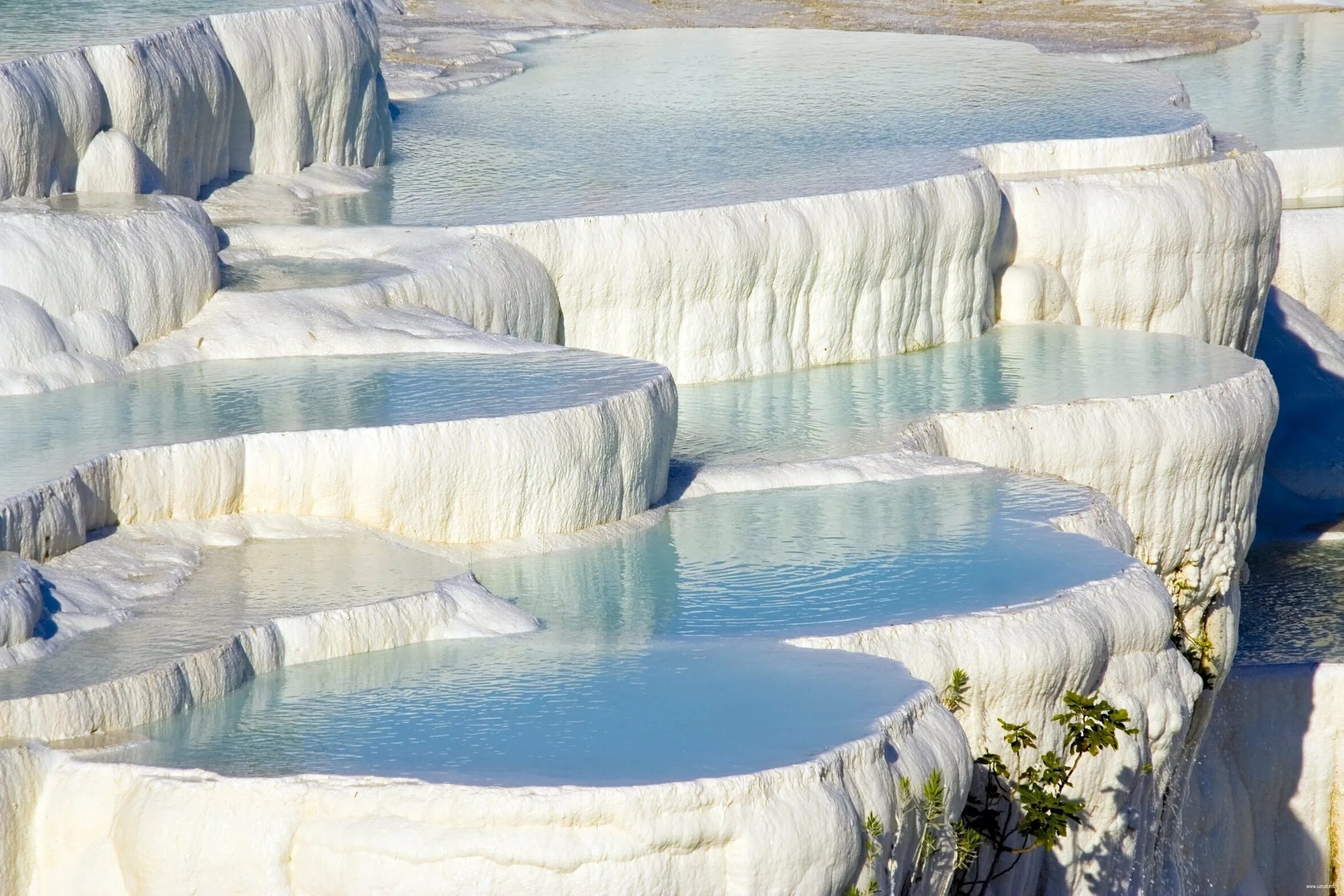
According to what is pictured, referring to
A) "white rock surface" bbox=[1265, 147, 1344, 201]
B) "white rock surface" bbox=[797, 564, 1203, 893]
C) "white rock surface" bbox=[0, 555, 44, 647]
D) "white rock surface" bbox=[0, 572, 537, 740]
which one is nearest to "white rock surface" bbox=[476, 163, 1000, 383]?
"white rock surface" bbox=[797, 564, 1203, 893]

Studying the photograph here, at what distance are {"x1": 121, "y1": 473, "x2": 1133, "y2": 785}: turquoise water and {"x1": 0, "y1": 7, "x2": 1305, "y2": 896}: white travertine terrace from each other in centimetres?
15

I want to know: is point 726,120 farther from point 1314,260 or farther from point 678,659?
point 678,659

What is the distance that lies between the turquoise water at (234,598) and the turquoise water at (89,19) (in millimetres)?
3876

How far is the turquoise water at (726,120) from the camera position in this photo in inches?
474

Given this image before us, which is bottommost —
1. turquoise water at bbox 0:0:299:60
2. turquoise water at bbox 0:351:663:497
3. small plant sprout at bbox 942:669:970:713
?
small plant sprout at bbox 942:669:970:713

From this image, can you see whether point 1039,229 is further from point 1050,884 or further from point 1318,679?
point 1050,884

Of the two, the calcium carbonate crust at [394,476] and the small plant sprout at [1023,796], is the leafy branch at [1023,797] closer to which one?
the small plant sprout at [1023,796]

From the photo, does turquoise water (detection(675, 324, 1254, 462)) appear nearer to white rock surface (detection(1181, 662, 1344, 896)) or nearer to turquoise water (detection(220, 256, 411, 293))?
Result: turquoise water (detection(220, 256, 411, 293))

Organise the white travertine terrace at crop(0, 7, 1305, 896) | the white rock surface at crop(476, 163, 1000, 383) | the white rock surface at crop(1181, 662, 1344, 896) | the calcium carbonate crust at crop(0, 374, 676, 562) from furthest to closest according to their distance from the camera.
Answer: the white rock surface at crop(1181, 662, 1344, 896) → the white rock surface at crop(476, 163, 1000, 383) → the calcium carbonate crust at crop(0, 374, 676, 562) → the white travertine terrace at crop(0, 7, 1305, 896)

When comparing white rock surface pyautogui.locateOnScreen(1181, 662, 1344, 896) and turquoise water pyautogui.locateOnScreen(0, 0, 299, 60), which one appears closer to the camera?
turquoise water pyautogui.locateOnScreen(0, 0, 299, 60)

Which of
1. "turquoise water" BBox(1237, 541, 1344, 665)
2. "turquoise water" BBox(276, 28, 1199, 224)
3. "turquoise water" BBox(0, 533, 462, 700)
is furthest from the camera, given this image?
"turquoise water" BBox(1237, 541, 1344, 665)

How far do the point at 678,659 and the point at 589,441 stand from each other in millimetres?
1676

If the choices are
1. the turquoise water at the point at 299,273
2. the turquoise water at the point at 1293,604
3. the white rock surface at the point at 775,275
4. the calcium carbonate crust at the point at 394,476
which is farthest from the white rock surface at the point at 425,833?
the turquoise water at the point at 1293,604

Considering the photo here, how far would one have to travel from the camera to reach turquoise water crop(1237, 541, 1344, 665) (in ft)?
40.8
